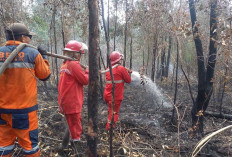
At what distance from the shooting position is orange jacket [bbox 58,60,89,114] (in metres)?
3.12

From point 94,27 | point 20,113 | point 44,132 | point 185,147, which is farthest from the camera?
point 44,132

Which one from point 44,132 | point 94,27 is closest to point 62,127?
point 44,132

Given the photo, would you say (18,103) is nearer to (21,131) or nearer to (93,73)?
(21,131)

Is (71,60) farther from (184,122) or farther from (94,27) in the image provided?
(184,122)

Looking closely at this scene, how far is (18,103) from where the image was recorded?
7.58 feet

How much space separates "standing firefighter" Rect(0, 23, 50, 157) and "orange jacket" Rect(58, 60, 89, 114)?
2.54ft

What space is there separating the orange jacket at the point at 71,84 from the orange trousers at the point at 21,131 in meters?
0.80

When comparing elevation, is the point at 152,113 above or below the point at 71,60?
below

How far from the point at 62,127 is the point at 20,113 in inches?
86.7

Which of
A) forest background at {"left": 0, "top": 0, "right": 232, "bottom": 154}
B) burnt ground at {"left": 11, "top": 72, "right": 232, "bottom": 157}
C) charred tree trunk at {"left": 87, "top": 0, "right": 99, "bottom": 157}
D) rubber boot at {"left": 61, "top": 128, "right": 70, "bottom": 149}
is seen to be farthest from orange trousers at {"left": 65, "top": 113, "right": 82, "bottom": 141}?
charred tree trunk at {"left": 87, "top": 0, "right": 99, "bottom": 157}

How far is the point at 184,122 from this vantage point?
17.5ft

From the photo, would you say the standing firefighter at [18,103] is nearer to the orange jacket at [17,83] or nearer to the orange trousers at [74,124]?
the orange jacket at [17,83]

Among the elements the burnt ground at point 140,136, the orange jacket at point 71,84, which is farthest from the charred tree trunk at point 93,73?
the orange jacket at point 71,84

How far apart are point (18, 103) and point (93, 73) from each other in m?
1.19
